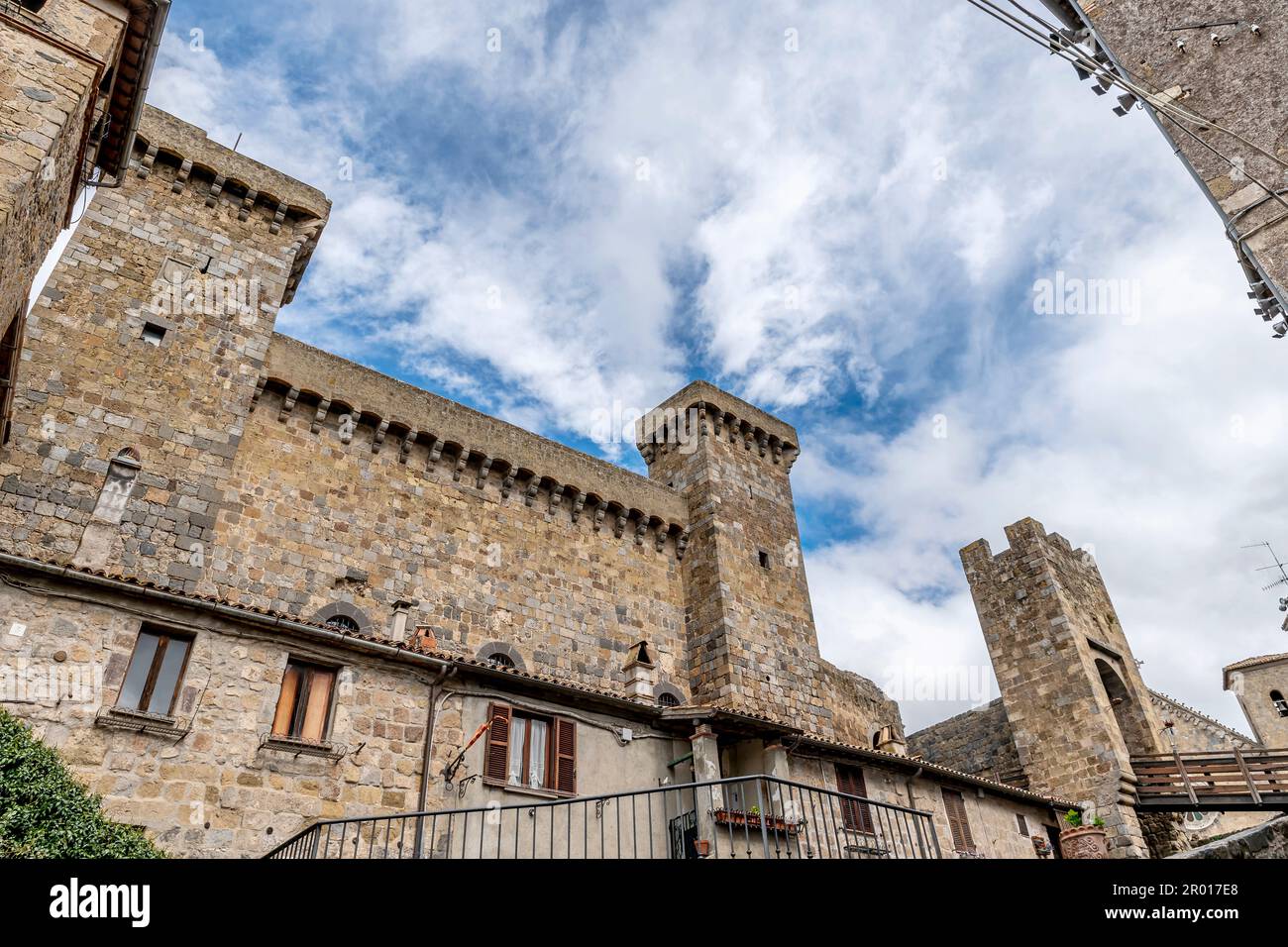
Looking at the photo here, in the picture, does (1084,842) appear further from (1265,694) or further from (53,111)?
(1265,694)

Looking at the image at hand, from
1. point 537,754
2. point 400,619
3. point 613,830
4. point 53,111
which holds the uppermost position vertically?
point 53,111

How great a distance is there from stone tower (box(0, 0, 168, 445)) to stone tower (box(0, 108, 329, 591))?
4.28 feet

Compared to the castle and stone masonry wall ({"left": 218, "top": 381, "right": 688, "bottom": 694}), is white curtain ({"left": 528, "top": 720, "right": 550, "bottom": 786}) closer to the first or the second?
the castle

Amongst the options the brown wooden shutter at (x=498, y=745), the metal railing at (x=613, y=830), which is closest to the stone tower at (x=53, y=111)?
the metal railing at (x=613, y=830)

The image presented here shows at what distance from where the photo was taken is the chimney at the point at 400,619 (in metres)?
14.4

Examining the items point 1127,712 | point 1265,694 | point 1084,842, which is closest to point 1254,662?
point 1265,694

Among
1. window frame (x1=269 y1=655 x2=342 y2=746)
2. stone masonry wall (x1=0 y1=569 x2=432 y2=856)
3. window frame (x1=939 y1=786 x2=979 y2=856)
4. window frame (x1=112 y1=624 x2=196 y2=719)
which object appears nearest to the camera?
stone masonry wall (x1=0 y1=569 x2=432 y2=856)

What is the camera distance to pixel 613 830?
11.1 meters

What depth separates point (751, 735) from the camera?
1373 centimetres

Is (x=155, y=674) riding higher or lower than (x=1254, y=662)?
lower

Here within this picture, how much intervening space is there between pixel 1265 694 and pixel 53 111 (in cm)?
4774

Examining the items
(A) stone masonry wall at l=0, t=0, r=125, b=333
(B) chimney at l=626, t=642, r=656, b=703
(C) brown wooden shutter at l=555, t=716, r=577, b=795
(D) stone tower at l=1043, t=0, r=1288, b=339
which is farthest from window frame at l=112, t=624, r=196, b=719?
(D) stone tower at l=1043, t=0, r=1288, b=339

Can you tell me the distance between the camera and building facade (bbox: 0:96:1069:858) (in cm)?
929
